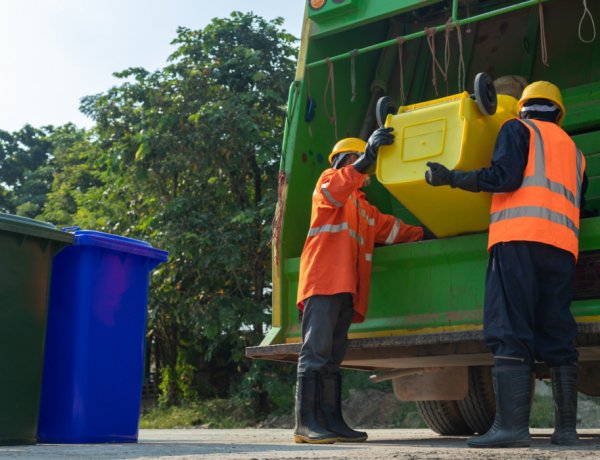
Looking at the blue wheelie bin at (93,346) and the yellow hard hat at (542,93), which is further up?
the yellow hard hat at (542,93)

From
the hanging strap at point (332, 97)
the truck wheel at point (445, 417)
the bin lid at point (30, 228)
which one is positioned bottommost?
the truck wheel at point (445, 417)

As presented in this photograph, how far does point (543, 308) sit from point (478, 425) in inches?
80.2

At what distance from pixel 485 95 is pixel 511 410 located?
1.31 metres

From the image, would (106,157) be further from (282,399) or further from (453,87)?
(453,87)

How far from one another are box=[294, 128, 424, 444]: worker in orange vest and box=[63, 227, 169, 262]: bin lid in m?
0.79

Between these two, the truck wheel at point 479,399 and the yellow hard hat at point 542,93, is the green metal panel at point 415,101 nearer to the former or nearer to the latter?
the yellow hard hat at point 542,93

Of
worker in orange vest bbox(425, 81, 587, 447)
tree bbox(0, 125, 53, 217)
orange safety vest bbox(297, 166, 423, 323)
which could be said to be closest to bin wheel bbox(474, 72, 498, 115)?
worker in orange vest bbox(425, 81, 587, 447)

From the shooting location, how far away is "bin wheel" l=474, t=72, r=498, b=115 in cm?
378

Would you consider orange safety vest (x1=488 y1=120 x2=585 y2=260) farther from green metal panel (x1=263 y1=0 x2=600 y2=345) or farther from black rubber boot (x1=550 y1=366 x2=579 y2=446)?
black rubber boot (x1=550 y1=366 x2=579 y2=446)

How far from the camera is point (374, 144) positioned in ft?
13.3

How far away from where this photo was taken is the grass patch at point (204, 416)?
11.1m

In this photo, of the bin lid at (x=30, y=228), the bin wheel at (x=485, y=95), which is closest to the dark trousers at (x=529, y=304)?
the bin wheel at (x=485, y=95)

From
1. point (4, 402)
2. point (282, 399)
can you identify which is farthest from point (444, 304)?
point (282, 399)

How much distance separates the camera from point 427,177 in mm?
3752
